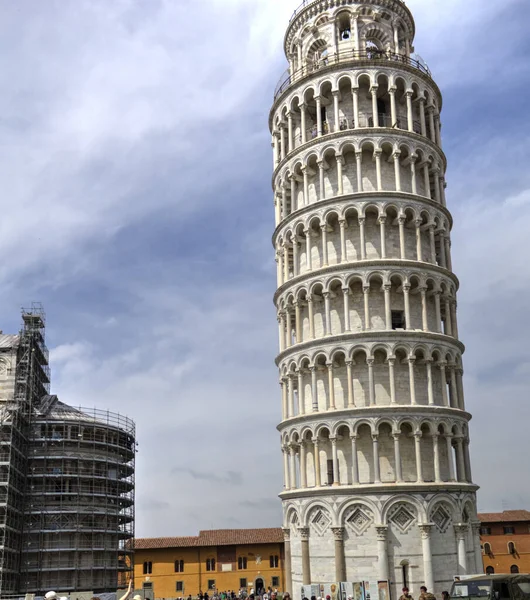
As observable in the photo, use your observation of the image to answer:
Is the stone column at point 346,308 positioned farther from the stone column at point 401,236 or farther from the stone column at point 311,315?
the stone column at point 401,236

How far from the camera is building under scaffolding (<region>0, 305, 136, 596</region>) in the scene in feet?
163

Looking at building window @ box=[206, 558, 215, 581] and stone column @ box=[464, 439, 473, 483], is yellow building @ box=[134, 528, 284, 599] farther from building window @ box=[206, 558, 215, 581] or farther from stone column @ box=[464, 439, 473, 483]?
stone column @ box=[464, 439, 473, 483]

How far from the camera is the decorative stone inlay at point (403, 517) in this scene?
3597 cm

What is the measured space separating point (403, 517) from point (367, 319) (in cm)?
1014

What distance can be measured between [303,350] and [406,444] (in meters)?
7.42

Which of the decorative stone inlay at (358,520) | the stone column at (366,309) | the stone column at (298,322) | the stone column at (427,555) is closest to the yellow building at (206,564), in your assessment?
the stone column at (298,322)

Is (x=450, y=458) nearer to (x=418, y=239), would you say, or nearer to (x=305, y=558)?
(x=305, y=558)

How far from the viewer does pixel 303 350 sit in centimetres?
4025

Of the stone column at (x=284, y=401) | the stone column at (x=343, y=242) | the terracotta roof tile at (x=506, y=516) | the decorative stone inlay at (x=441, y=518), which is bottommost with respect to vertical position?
the decorative stone inlay at (x=441, y=518)

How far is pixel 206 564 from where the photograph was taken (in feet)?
243

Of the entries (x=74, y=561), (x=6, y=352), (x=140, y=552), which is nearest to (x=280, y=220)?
(x=6, y=352)

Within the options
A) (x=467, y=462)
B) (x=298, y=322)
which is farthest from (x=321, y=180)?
(x=467, y=462)

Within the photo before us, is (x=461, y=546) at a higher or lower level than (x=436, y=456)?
lower

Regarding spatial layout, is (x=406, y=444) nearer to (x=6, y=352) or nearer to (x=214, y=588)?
(x=6, y=352)
